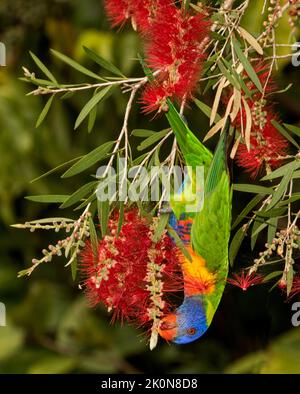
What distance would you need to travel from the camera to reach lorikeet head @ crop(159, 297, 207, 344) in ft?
2.41

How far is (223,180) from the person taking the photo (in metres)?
0.73

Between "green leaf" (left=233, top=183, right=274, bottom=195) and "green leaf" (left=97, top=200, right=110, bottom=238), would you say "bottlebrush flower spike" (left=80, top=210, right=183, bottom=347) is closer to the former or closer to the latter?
"green leaf" (left=97, top=200, right=110, bottom=238)

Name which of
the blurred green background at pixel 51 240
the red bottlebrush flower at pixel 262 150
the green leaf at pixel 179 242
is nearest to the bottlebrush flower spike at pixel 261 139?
the red bottlebrush flower at pixel 262 150

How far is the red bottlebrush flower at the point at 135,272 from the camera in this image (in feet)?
2.28

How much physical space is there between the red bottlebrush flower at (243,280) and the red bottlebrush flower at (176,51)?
0.17 m

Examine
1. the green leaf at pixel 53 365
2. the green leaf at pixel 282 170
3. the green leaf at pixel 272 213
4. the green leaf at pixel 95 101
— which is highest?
the green leaf at pixel 95 101

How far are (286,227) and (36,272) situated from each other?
5.72 ft

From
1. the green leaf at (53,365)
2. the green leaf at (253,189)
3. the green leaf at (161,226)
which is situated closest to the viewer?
the green leaf at (161,226)

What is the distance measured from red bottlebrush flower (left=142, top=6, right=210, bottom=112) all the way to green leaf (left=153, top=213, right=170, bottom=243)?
95mm

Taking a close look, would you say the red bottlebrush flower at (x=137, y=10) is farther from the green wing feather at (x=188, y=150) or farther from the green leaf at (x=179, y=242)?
the green leaf at (x=179, y=242)

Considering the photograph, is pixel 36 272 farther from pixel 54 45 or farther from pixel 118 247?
pixel 118 247

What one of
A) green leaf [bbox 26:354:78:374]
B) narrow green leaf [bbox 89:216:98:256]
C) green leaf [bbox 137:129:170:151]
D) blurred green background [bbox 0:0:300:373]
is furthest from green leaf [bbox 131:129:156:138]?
green leaf [bbox 26:354:78:374]

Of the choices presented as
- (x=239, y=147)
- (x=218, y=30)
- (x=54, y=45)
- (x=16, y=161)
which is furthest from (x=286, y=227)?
(x=54, y=45)

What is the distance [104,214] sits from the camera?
2.39 feet
